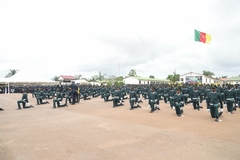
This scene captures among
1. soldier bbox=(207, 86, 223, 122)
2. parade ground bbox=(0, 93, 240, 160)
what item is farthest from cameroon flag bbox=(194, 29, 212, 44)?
Answer: parade ground bbox=(0, 93, 240, 160)

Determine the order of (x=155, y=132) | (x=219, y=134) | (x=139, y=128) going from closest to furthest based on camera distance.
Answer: (x=219, y=134) < (x=155, y=132) < (x=139, y=128)

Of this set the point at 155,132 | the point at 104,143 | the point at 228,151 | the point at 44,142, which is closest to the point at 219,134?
the point at 228,151

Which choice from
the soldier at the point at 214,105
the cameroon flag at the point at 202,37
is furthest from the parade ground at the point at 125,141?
the cameroon flag at the point at 202,37

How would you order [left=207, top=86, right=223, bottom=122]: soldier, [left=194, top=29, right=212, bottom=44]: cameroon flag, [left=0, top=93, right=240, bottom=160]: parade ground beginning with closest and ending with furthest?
[left=0, top=93, right=240, bottom=160]: parade ground → [left=207, top=86, right=223, bottom=122]: soldier → [left=194, top=29, right=212, bottom=44]: cameroon flag

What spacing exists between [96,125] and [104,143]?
2.79 meters

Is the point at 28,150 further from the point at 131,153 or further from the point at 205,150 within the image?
the point at 205,150

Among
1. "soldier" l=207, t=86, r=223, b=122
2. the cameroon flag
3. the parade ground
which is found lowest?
the parade ground

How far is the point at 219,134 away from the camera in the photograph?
7422 mm

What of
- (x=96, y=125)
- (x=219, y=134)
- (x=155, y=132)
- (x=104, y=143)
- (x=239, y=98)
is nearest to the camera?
(x=104, y=143)

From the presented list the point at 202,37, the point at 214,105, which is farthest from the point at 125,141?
the point at 202,37

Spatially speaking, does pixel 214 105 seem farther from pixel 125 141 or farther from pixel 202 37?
pixel 202 37

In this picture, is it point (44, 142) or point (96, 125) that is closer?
point (44, 142)

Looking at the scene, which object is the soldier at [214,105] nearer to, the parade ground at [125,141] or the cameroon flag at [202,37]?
the parade ground at [125,141]

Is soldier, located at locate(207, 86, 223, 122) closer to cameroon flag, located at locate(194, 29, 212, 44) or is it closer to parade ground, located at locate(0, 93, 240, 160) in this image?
parade ground, located at locate(0, 93, 240, 160)
